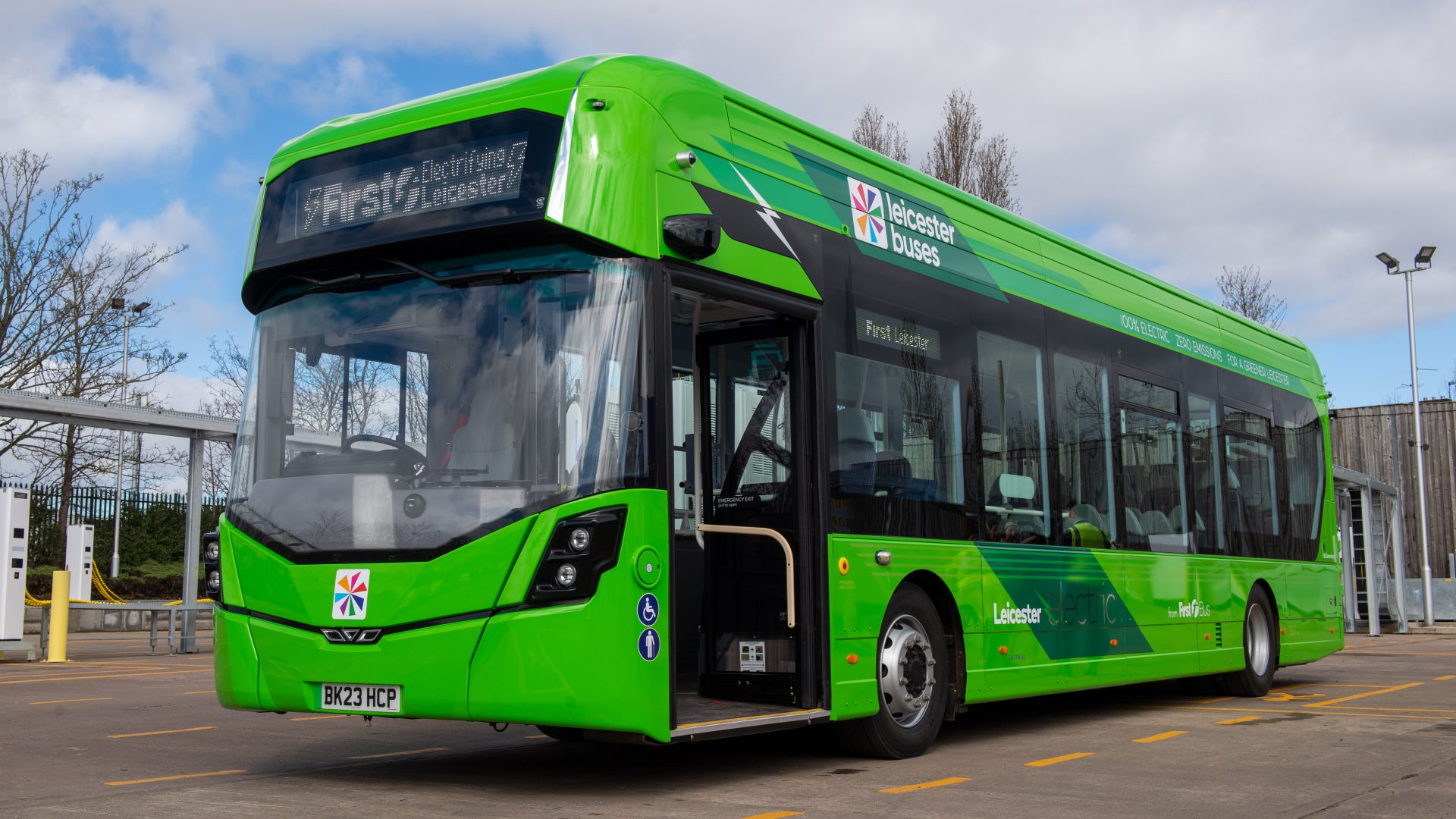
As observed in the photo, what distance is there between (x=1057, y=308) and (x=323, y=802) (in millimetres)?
6733

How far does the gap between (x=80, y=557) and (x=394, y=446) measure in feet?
68.1

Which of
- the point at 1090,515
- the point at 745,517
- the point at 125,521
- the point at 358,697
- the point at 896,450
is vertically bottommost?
the point at 358,697

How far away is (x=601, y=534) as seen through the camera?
20.9 feet

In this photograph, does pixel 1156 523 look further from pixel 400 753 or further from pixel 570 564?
pixel 570 564

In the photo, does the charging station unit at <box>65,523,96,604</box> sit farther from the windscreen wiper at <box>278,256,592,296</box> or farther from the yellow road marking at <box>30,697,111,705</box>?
the windscreen wiper at <box>278,256,592,296</box>

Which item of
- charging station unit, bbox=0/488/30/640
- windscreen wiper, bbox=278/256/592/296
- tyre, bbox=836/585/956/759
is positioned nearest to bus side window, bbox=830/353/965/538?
tyre, bbox=836/585/956/759

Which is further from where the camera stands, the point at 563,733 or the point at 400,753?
the point at 400,753

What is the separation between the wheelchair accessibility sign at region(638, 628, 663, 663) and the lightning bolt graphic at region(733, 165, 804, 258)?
250 centimetres

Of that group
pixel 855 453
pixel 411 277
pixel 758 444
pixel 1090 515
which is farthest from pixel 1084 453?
pixel 411 277

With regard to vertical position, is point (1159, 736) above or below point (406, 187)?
below

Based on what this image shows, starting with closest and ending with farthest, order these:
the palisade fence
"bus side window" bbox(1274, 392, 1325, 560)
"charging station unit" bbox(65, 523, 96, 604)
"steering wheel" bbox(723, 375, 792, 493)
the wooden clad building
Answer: "steering wheel" bbox(723, 375, 792, 493) → "bus side window" bbox(1274, 392, 1325, 560) → "charging station unit" bbox(65, 523, 96, 604) → the palisade fence → the wooden clad building

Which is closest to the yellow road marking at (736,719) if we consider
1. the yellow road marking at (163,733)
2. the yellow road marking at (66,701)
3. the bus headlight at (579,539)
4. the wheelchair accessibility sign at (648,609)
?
the wheelchair accessibility sign at (648,609)

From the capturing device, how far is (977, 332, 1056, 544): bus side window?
9555 millimetres

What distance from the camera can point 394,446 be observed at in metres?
6.87
